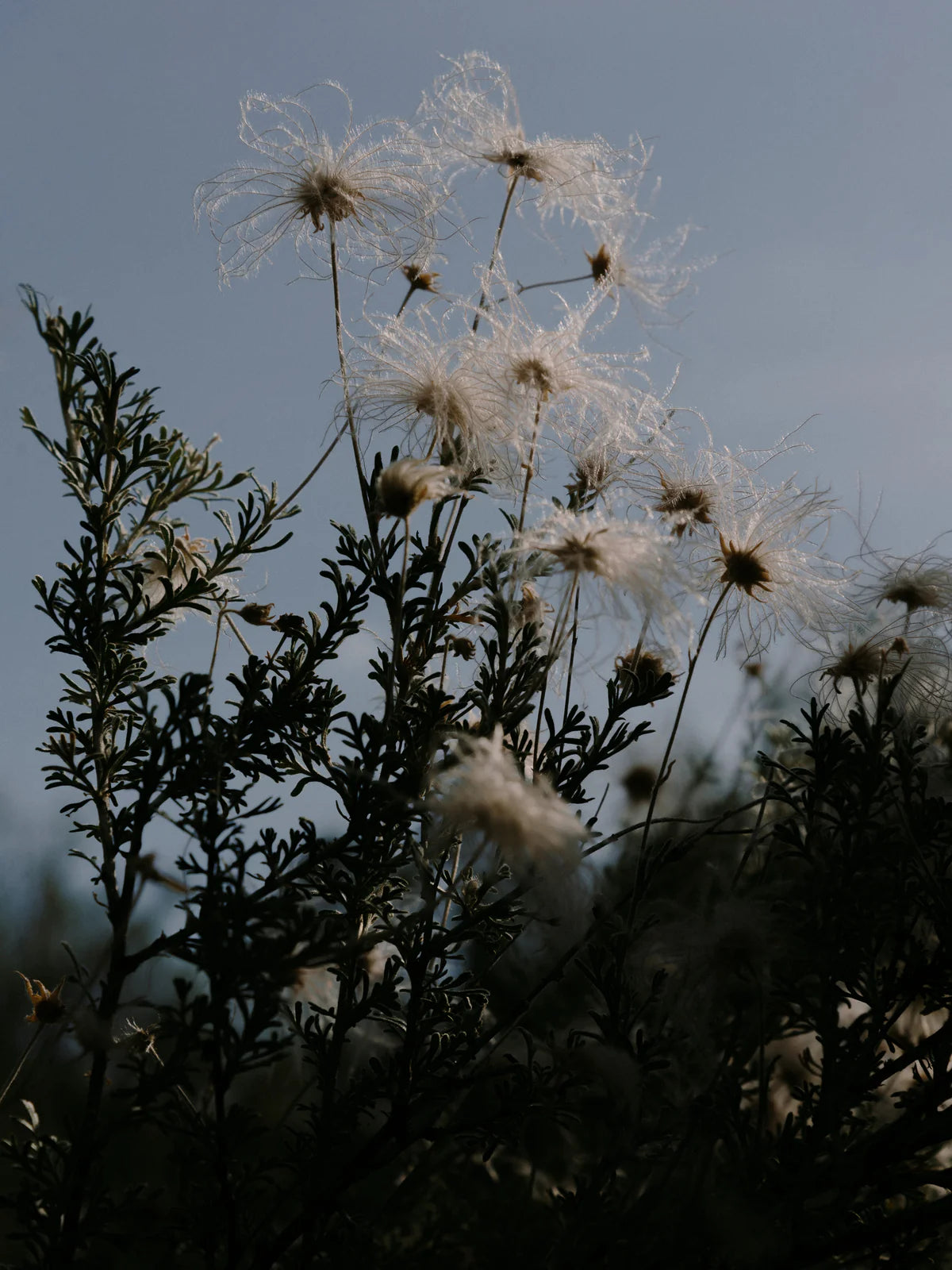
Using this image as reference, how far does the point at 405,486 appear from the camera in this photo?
162 centimetres

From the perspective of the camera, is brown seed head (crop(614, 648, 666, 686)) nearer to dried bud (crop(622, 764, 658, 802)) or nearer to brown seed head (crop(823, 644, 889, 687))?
brown seed head (crop(823, 644, 889, 687))

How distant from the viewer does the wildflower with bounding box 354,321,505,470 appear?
2.01m

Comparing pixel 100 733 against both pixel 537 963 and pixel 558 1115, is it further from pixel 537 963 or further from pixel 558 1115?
pixel 537 963

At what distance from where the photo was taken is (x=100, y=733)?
1.76 metres

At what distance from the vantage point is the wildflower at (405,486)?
1.62 metres

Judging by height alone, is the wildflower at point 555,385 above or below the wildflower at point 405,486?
above

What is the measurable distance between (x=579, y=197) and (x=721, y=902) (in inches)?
58.7

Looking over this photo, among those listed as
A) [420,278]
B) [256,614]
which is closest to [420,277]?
[420,278]

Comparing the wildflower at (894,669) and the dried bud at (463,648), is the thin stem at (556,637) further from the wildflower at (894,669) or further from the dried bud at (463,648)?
the wildflower at (894,669)

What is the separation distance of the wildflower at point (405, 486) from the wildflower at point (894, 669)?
86 centimetres

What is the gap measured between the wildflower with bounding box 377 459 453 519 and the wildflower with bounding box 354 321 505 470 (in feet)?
1.07

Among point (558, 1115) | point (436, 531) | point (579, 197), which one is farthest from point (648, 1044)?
point (579, 197)

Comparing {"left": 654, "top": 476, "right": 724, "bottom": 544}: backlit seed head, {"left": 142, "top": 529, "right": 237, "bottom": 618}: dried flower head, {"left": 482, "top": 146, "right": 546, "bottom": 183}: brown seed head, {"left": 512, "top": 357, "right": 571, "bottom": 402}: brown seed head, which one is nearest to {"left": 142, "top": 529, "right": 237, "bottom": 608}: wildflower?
{"left": 142, "top": 529, "right": 237, "bottom": 618}: dried flower head

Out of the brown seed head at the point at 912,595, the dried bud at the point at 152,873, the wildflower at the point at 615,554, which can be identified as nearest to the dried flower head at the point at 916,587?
the brown seed head at the point at 912,595
